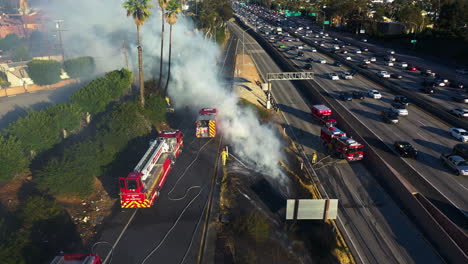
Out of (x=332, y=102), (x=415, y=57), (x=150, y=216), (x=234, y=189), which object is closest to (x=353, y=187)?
(x=234, y=189)

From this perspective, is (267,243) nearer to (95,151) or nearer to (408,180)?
(408,180)

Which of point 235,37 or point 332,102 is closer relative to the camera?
point 332,102

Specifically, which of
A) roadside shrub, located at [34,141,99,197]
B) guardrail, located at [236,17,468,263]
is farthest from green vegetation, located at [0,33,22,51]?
guardrail, located at [236,17,468,263]

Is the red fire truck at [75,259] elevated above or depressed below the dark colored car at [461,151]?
below

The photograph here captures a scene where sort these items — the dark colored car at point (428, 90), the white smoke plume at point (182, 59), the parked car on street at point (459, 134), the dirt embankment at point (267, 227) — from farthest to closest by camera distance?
the dark colored car at point (428, 90) → the white smoke plume at point (182, 59) → the parked car on street at point (459, 134) → the dirt embankment at point (267, 227)

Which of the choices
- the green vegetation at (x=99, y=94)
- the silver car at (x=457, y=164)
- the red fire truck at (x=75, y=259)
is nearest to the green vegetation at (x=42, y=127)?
the green vegetation at (x=99, y=94)

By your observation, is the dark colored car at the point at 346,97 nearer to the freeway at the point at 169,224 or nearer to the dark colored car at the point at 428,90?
the dark colored car at the point at 428,90
